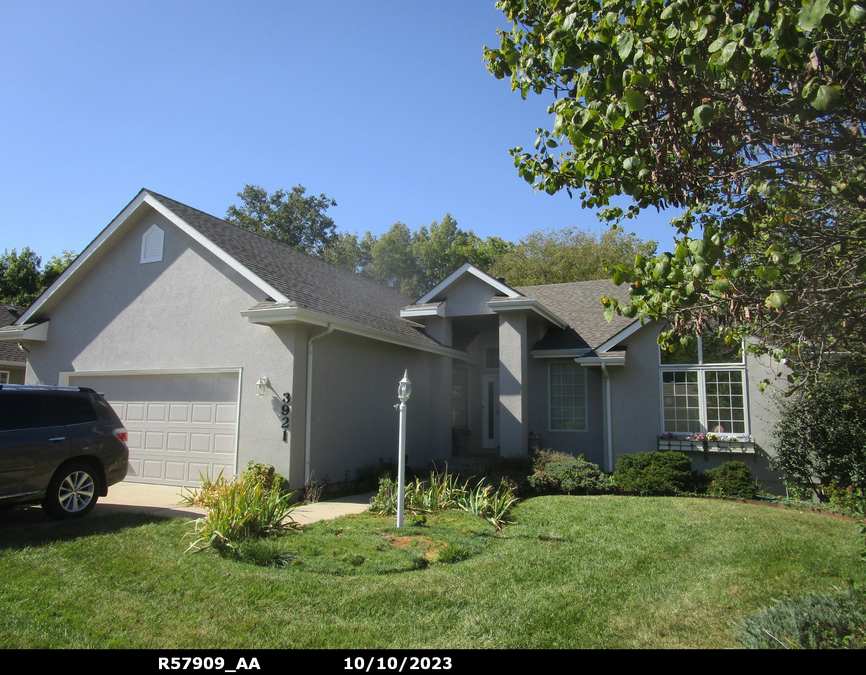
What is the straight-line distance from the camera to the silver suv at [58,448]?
763 centimetres

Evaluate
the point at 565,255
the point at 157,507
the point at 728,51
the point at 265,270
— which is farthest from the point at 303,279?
the point at 565,255

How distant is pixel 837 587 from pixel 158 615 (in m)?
6.36

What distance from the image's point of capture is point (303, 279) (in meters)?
13.5

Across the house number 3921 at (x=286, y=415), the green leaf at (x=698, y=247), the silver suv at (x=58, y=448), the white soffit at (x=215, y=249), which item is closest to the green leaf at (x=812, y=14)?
the green leaf at (x=698, y=247)

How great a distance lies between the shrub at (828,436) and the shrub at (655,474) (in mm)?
1844

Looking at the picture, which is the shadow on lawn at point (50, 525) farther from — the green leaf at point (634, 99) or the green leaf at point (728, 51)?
the green leaf at point (728, 51)

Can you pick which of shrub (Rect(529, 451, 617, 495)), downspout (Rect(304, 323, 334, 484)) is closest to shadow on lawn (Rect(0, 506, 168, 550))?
downspout (Rect(304, 323, 334, 484))

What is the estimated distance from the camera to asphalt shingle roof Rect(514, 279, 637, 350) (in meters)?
15.8

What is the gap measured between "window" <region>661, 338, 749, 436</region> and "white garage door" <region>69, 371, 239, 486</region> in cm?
984

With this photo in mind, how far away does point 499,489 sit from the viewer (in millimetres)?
10781

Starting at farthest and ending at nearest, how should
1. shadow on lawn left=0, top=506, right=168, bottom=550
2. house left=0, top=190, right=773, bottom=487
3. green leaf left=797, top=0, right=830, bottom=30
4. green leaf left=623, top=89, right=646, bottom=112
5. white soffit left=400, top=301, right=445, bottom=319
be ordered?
white soffit left=400, top=301, right=445, bottom=319 → house left=0, top=190, right=773, bottom=487 → shadow on lawn left=0, top=506, right=168, bottom=550 → green leaf left=623, top=89, right=646, bottom=112 → green leaf left=797, top=0, right=830, bottom=30

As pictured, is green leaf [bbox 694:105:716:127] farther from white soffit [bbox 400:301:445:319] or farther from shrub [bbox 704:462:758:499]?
white soffit [bbox 400:301:445:319]
